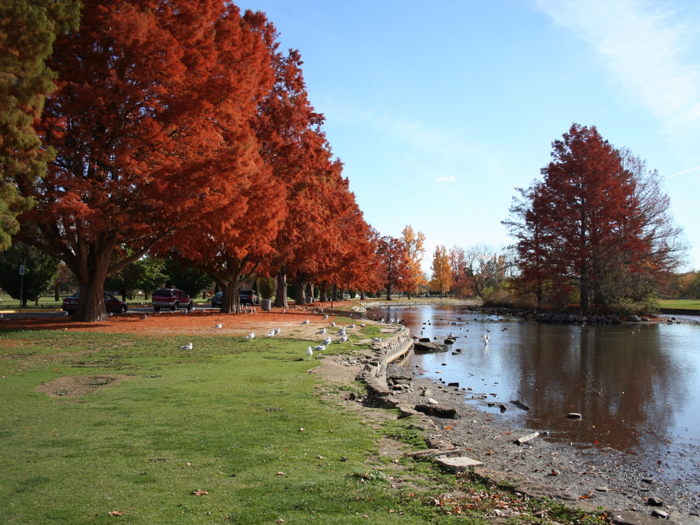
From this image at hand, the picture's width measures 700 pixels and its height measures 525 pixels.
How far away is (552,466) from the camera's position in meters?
7.80

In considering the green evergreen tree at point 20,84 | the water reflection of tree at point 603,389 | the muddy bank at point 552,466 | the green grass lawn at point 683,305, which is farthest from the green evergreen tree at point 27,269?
the green grass lawn at point 683,305

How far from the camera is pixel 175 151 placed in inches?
808

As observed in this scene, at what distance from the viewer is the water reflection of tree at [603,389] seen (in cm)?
1067

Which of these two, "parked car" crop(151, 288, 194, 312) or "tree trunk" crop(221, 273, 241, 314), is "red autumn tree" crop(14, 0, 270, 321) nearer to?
"tree trunk" crop(221, 273, 241, 314)

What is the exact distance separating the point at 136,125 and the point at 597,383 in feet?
63.3

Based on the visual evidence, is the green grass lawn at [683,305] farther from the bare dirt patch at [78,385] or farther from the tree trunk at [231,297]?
the bare dirt patch at [78,385]

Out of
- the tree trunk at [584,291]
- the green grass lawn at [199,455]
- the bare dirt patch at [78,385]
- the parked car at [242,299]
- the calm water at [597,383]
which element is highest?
the tree trunk at [584,291]

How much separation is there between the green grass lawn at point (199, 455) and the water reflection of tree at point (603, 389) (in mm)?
4971

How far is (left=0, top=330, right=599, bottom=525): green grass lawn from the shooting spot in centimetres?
457

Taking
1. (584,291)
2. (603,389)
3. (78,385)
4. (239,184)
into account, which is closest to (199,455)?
(78,385)

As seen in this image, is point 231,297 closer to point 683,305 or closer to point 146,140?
point 146,140

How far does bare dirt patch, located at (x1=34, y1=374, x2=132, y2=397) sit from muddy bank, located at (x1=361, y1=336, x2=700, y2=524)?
5.24 meters

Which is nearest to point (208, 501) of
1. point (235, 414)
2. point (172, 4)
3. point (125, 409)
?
point (235, 414)

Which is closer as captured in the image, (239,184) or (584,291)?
(239,184)
